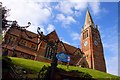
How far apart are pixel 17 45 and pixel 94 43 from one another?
23687mm

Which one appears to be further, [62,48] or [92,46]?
[92,46]

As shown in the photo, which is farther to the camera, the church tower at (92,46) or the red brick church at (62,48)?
the church tower at (92,46)

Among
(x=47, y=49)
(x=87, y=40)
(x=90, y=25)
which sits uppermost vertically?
(x=90, y=25)

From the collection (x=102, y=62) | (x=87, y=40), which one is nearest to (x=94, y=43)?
(x=87, y=40)

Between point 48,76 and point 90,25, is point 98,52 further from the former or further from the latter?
point 48,76

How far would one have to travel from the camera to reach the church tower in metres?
46.4

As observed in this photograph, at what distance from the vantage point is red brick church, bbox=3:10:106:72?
122 feet

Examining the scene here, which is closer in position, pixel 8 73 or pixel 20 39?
pixel 8 73

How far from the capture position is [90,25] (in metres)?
54.1

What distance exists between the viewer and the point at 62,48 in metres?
43.6

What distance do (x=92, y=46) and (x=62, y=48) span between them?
1026 cm

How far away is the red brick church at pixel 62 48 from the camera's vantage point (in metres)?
37.1

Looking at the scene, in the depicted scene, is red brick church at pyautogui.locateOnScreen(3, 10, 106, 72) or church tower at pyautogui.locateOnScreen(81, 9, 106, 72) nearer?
red brick church at pyautogui.locateOnScreen(3, 10, 106, 72)

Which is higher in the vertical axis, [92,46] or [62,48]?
[92,46]
